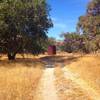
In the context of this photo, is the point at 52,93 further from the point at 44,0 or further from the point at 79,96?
the point at 44,0

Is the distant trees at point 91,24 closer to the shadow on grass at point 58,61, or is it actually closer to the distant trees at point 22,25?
the shadow on grass at point 58,61

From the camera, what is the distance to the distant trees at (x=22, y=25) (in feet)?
123

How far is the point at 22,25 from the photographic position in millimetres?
39750

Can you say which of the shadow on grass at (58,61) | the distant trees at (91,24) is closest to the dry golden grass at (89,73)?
the shadow on grass at (58,61)

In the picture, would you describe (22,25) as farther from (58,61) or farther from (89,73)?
(89,73)

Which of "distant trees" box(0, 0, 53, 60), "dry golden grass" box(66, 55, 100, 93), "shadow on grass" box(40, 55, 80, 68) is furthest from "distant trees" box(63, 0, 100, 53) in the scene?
"dry golden grass" box(66, 55, 100, 93)

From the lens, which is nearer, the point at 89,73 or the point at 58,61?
the point at 89,73

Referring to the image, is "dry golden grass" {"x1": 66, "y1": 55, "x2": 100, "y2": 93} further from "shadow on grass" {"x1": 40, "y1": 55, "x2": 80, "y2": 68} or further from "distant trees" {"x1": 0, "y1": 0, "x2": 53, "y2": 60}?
"distant trees" {"x1": 0, "y1": 0, "x2": 53, "y2": 60}

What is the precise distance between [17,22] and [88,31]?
63.1 ft

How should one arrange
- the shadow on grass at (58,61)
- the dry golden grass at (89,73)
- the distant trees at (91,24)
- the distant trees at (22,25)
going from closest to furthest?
the dry golden grass at (89,73) → the distant trees at (22,25) → the shadow on grass at (58,61) → the distant trees at (91,24)

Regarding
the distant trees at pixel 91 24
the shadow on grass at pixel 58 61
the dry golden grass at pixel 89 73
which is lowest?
the shadow on grass at pixel 58 61

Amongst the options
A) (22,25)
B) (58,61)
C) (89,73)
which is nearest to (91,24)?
(58,61)

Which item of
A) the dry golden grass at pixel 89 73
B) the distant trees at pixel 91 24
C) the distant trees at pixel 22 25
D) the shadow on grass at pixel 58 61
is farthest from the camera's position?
the distant trees at pixel 91 24

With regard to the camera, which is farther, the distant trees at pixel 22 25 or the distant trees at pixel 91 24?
the distant trees at pixel 91 24
